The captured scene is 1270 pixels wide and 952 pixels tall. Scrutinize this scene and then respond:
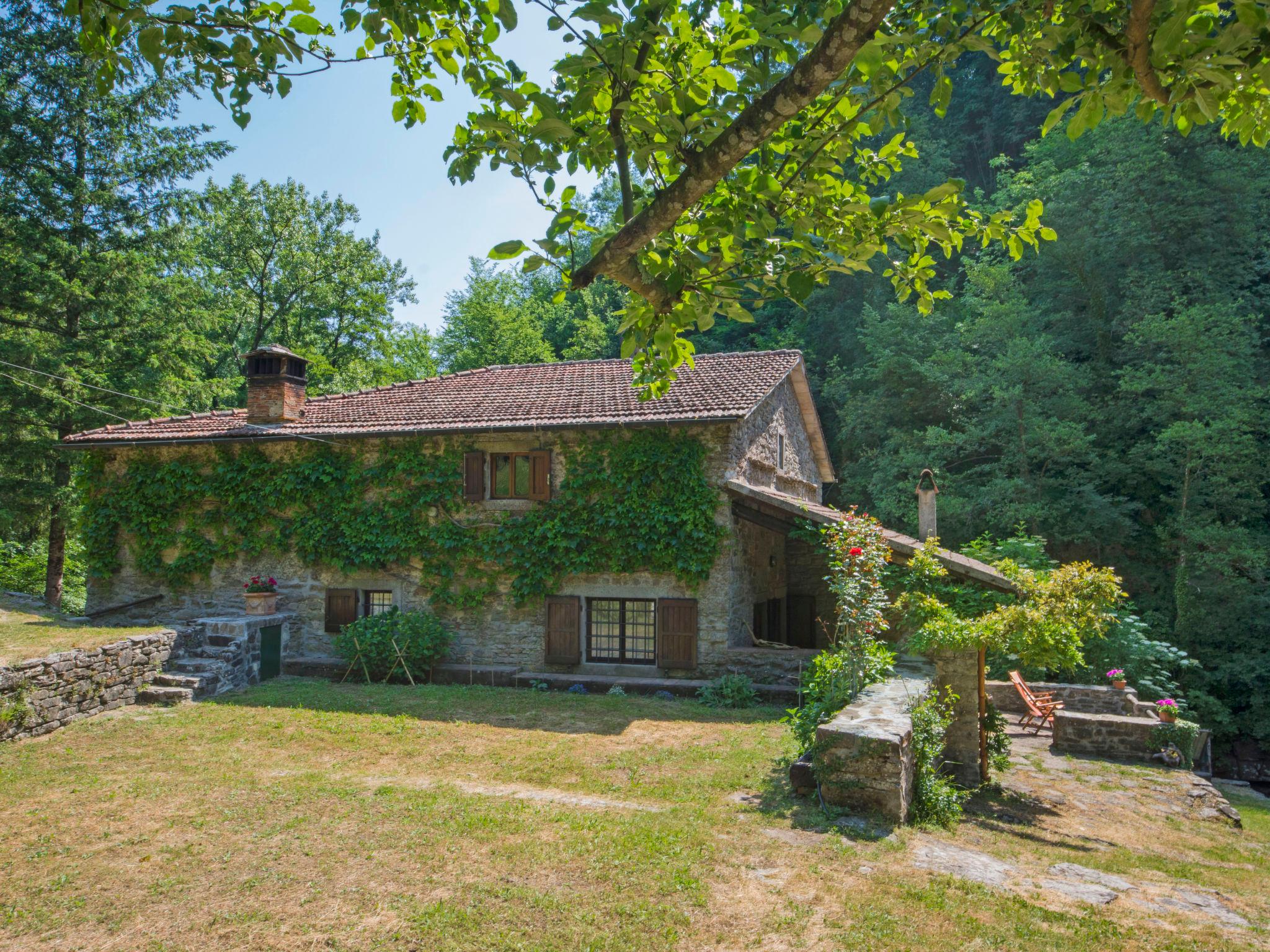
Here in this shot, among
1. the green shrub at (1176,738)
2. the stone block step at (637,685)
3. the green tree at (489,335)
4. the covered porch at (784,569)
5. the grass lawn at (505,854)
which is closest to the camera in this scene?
the grass lawn at (505,854)

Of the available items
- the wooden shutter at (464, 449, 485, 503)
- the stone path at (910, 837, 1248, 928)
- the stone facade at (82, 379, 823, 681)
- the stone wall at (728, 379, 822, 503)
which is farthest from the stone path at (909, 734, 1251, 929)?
the wooden shutter at (464, 449, 485, 503)

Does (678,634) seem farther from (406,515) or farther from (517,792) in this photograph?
(517,792)

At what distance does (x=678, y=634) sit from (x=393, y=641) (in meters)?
4.77

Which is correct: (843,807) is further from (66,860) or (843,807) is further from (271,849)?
(66,860)

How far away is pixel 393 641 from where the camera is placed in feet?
40.0

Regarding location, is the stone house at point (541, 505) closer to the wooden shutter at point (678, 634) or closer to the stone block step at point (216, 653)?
the wooden shutter at point (678, 634)

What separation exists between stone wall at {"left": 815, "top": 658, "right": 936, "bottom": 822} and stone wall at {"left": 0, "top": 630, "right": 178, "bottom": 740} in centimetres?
887

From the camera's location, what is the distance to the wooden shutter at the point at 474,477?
13.1 meters

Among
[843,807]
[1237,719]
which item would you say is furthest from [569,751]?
[1237,719]

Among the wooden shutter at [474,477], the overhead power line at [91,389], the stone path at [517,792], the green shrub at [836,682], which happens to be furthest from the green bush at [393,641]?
the green shrub at [836,682]

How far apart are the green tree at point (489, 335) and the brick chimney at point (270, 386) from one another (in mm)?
14226

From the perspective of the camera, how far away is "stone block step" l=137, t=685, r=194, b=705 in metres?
10.1

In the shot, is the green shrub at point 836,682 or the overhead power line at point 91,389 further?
the overhead power line at point 91,389

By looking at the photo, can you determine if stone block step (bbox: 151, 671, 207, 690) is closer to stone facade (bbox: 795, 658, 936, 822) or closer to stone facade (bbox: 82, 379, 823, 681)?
stone facade (bbox: 82, 379, 823, 681)
